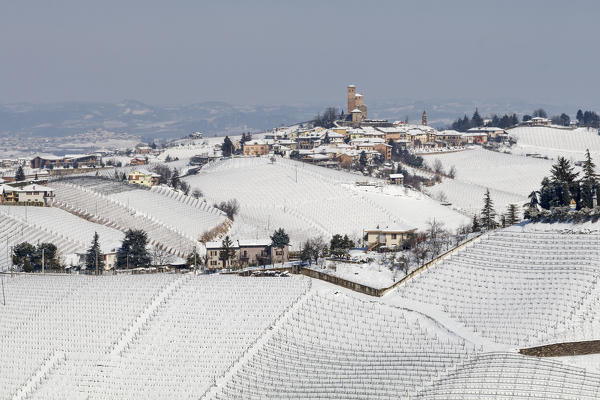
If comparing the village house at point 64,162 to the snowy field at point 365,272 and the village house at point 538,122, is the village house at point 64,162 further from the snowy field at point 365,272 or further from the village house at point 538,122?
the snowy field at point 365,272

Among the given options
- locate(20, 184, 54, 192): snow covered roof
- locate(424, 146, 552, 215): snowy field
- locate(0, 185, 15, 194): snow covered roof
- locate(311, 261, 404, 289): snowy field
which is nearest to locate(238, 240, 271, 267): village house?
locate(311, 261, 404, 289): snowy field

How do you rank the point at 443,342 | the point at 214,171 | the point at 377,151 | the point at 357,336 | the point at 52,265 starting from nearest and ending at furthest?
the point at 443,342 < the point at 357,336 < the point at 52,265 < the point at 214,171 < the point at 377,151

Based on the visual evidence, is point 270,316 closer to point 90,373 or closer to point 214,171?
point 90,373

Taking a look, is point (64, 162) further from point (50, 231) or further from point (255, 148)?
point (50, 231)

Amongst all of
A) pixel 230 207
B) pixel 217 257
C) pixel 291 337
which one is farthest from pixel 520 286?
pixel 230 207

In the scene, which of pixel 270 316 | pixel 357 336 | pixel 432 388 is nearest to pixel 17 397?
pixel 270 316

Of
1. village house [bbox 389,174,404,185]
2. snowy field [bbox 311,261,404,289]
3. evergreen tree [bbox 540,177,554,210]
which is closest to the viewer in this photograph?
snowy field [bbox 311,261,404,289]

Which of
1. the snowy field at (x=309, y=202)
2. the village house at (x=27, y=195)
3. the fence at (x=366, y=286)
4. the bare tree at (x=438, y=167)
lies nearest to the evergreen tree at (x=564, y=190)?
the fence at (x=366, y=286)

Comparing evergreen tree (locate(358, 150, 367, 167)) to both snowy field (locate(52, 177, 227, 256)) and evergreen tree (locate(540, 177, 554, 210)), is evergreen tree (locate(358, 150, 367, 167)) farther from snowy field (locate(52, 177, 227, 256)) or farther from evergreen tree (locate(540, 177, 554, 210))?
evergreen tree (locate(540, 177, 554, 210))
